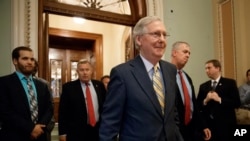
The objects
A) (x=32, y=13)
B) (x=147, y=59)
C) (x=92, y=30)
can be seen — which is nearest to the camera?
(x=147, y=59)

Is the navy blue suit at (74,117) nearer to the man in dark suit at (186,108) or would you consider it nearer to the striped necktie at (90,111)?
the striped necktie at (90,111)

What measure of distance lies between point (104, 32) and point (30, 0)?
352cm

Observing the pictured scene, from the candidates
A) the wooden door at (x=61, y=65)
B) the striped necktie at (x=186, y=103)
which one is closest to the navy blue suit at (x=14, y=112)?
the striped necktie at (x=186, y=103)

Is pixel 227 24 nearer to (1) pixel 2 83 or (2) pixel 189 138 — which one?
(2) pixel 189 138

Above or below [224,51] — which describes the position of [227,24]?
above

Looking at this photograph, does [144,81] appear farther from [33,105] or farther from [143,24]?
[33,105]

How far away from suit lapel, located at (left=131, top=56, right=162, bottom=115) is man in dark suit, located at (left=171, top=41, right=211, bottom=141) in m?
0.85

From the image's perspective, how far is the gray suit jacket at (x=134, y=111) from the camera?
55.4 inches

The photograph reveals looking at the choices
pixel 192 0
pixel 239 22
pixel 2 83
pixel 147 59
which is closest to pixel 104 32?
pixel 192 0

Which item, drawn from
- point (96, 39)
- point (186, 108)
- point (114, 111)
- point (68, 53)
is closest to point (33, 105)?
point (114, 111)

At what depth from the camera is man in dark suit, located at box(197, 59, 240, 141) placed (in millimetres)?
2816

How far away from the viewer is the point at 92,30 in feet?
20.3

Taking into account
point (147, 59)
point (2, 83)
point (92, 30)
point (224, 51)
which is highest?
point (92, 30)

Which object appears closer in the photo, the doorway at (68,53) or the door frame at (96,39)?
the door frame at (96,39)
